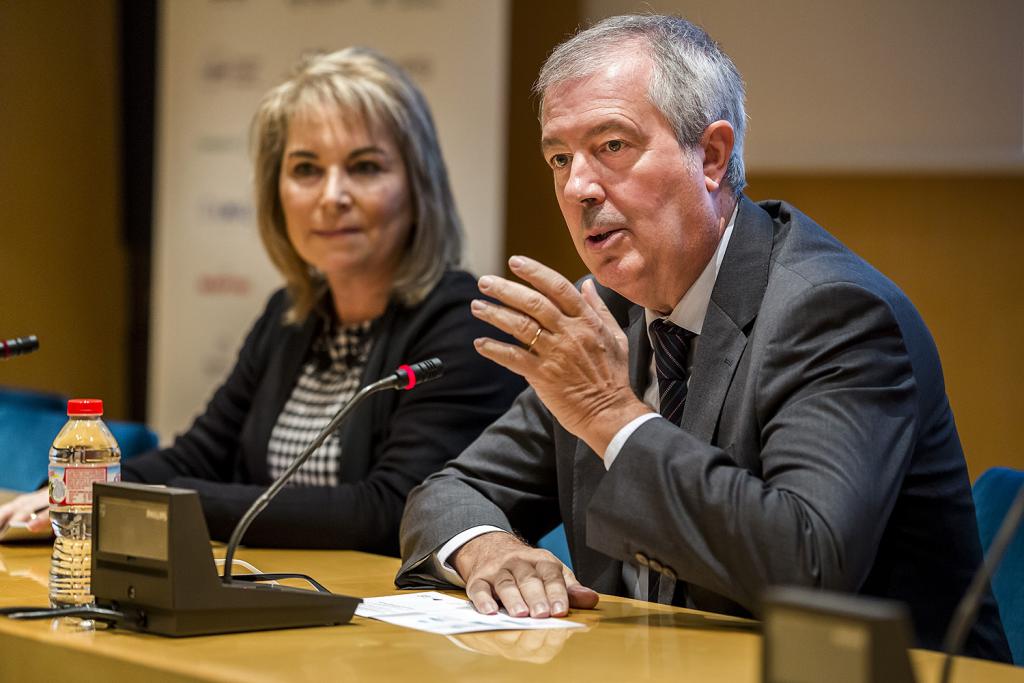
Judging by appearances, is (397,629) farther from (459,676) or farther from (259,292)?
(259,292)

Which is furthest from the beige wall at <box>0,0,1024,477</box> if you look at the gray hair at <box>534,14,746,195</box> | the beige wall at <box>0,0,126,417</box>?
the gray hair at <box>534,14,746,195</box>

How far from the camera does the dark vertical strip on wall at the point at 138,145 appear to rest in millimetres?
5719

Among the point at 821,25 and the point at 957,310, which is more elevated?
the point at 821,25

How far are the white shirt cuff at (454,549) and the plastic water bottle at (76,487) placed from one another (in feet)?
1.64

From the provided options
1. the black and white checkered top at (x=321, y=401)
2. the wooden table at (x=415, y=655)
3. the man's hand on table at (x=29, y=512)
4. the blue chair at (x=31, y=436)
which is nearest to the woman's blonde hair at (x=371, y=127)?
the black and white checkered top at (x=321, y=401)

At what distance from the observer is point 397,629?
1606 millimetres

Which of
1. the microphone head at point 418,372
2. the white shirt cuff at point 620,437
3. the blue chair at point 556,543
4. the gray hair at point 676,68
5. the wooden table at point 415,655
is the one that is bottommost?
the blue chair at point 556,543

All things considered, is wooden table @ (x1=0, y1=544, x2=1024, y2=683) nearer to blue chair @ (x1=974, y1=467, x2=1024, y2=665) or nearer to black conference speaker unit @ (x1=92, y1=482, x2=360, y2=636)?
black conference speaker unit @ (x1=92, y1=482, x2=360, y2=636)

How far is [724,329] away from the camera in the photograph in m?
1.87

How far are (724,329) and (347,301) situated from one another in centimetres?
148

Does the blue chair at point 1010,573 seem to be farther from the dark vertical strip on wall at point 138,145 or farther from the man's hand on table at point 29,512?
the dark vertical strip on wall at point 138,145

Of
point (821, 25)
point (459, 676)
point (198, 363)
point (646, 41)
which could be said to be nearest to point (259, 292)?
point (198, 363)

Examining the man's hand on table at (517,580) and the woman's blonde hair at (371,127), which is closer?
the man's hand on table at (517,580)

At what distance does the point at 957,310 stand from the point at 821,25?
0.97 meters
